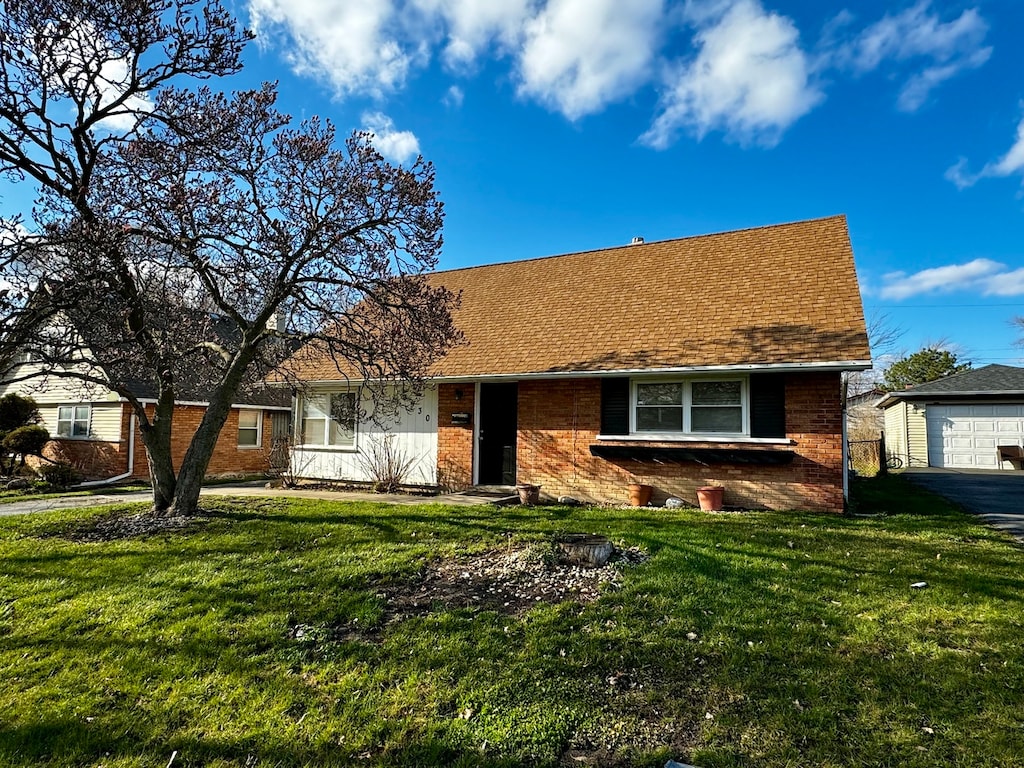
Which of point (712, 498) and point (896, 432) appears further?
point (896, 432)

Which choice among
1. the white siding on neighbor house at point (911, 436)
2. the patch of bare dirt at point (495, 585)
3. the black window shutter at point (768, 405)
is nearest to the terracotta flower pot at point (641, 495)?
the black window shutter at point (768, 405)

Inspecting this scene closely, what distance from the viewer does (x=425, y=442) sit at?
12555mm

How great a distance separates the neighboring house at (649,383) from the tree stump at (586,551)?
415 cm

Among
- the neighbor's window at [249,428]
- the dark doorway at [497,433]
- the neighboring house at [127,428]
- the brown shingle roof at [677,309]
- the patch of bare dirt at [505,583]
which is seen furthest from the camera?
the neighbor's window at [249,428]

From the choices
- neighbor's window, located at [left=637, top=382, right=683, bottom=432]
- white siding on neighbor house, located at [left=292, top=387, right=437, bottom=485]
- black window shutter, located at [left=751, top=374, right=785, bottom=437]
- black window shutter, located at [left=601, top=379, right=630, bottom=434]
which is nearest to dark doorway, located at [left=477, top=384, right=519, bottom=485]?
white siding on neighbor house, located at [left=292, top=387, right=437, bottom=485]

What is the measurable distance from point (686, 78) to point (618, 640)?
9.97m

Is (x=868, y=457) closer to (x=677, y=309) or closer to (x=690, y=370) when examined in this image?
(x=677, y=309)

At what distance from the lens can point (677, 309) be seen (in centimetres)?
1132

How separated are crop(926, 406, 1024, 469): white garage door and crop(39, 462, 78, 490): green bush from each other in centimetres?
2911

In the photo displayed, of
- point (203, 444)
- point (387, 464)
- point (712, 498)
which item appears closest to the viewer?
point (203, 444)

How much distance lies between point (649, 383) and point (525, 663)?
727cm

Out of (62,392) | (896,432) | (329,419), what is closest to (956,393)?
(896,432)

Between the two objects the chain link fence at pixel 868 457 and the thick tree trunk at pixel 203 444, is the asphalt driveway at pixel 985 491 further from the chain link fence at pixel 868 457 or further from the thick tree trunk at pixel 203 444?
the thick tree trunk at pixel 203 444

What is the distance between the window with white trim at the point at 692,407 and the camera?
965 centimetres
